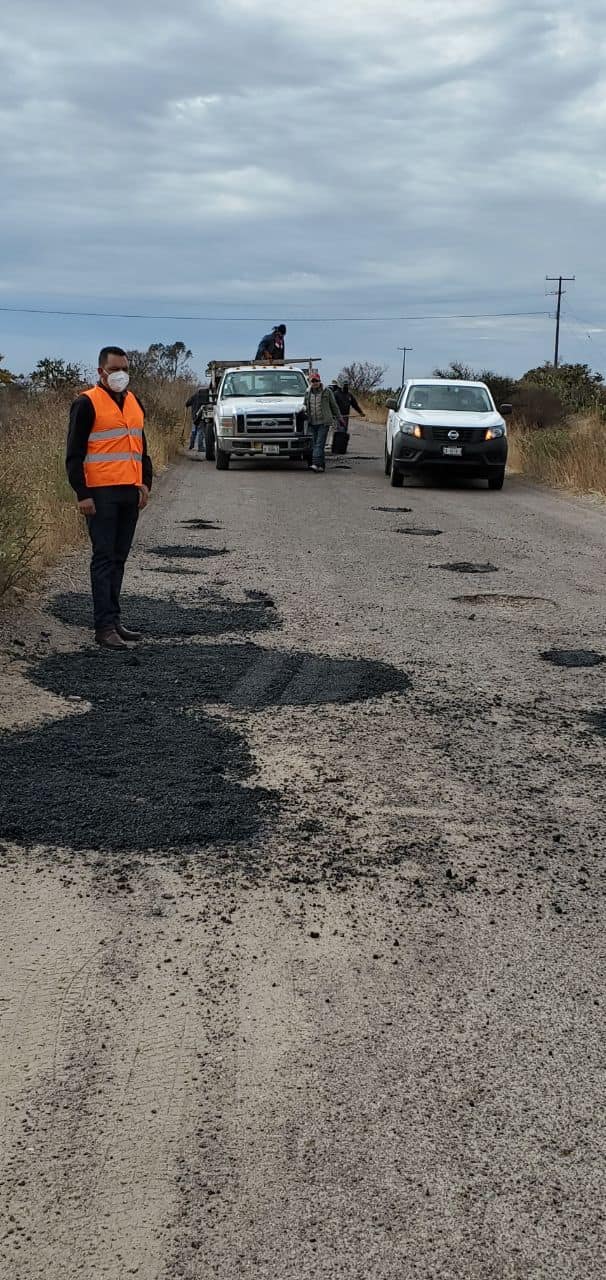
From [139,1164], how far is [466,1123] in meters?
0.73

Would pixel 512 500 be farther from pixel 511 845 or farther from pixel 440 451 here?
pixel 511 845

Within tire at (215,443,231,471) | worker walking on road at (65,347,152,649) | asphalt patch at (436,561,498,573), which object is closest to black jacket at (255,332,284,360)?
tire at (215,443,231,471)

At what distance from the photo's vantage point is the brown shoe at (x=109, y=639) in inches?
304

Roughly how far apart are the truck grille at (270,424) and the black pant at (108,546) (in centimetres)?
1492

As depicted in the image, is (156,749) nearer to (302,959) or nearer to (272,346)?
(302,959)

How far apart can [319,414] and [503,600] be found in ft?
42.7

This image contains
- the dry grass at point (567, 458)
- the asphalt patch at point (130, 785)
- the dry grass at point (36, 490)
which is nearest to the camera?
the asphalt patch at point (130, 785)

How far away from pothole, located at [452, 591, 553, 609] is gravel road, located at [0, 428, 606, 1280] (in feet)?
4.84

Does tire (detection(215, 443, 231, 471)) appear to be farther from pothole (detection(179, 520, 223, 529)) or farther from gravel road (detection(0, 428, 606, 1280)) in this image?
gravel road (detection(0, 428, 606, 1280))

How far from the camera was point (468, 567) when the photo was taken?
1133 cm

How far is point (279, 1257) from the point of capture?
2.41 metres

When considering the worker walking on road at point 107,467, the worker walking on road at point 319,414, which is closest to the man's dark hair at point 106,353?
the worker walking on road at point 107,467

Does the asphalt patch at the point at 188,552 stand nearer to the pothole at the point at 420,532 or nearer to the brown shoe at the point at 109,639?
the pothole at the point at 420,532

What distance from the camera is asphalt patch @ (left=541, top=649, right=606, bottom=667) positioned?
7.44 m
